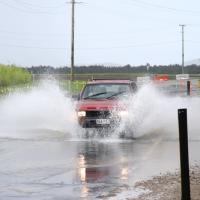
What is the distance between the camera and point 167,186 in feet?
33.6

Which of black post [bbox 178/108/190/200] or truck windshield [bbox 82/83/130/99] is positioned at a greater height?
truck windshield [bbox 82/83/130/99]

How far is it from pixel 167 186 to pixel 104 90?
1031cm

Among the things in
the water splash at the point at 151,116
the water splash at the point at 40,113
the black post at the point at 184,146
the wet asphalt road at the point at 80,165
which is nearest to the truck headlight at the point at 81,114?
the water splash at the point at 40,113

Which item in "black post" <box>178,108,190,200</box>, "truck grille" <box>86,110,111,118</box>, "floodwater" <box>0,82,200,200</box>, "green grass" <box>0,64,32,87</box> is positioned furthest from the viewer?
"green grass" <box>0,64,32,87</box>

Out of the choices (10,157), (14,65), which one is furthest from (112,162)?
(14,65)

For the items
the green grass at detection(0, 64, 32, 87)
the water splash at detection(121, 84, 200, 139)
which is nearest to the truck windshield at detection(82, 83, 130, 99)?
the water splash at detection(121, 84, 200, 139)

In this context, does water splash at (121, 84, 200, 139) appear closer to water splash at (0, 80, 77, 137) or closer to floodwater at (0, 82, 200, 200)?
floodwater at (0, 82, 200, 200)

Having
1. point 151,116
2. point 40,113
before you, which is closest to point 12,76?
point 40,113

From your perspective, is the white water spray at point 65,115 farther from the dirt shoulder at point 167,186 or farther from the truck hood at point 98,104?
the dirt shoulder at point 167,186

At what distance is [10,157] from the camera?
14.6m

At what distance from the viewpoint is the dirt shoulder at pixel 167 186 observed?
930cm

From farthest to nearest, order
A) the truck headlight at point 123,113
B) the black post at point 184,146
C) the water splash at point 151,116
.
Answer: the water splash at point 151,116
the truck headlight at point 123,113
the black post at point 184,146

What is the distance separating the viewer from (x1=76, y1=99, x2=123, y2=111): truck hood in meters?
19.0

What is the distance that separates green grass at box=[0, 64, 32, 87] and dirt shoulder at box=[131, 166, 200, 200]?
51569 mm
